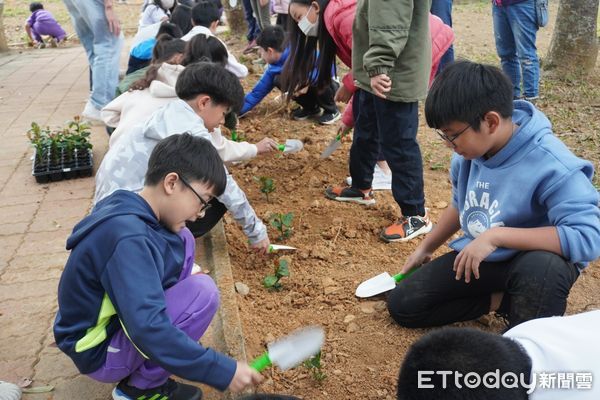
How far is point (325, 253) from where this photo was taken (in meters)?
3.18

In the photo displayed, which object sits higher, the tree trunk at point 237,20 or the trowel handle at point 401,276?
the trowel handle at point 401,276

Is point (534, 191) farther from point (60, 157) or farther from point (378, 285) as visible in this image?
point (60, 157)

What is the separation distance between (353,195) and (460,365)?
258 cm

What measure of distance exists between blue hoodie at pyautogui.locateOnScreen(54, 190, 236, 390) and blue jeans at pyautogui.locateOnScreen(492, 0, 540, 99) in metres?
4.10

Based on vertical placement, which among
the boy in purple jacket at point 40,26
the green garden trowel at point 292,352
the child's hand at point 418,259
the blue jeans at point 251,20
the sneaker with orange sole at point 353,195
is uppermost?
the green garden trowel at point 292,352

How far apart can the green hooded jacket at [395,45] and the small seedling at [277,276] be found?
3.56 ft

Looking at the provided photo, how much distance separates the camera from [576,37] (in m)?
6.05

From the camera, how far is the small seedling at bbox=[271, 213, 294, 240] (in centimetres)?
329

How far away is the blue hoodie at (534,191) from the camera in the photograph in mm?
2006

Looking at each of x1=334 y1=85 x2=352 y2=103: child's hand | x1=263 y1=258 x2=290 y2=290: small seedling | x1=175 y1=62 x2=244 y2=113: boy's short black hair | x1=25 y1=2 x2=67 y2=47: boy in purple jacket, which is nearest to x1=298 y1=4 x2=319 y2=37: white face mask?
x1=334 y1=85 x2=352 y2=103: child's hand

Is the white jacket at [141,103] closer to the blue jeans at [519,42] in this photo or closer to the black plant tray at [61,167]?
the black plant tray at [61,167]

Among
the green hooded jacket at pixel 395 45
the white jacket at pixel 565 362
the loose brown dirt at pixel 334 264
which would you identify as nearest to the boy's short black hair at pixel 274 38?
the loose brown dirt at pixel 334 264

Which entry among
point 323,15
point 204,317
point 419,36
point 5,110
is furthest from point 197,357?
point 5,110

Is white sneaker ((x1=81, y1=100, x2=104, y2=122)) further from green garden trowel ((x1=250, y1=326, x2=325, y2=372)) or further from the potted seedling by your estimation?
green garden trowel ((x1=250, y1=326, x2=325, y2=372))
